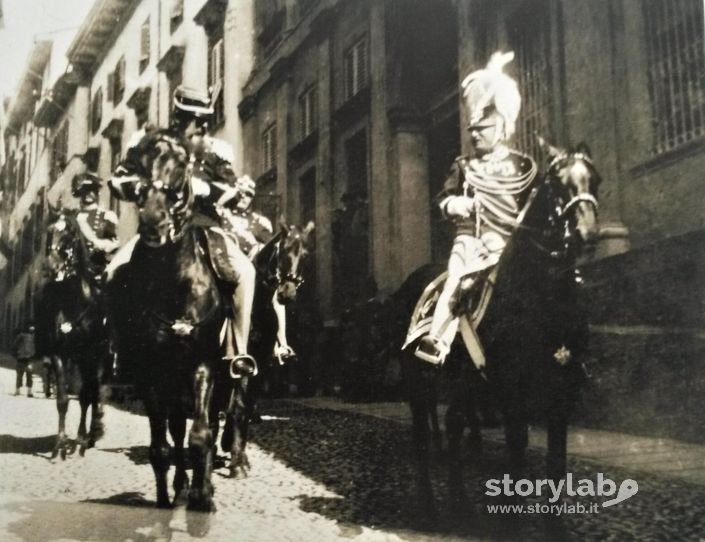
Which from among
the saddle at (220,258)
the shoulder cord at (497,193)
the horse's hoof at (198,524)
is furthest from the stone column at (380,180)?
the horse's hoof at (198,524)

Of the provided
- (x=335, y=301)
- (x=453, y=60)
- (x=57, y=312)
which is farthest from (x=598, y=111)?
(x=57, y=312)

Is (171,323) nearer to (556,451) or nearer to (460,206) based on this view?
(460,206)

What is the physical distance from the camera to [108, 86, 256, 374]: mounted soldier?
349 centimetres

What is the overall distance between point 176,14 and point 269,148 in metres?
1.04

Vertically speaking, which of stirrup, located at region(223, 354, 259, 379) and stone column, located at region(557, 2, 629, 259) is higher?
stone column, located at region(557, 2, 629, 259)

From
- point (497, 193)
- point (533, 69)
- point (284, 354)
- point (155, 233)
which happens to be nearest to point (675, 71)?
point (533, 69)

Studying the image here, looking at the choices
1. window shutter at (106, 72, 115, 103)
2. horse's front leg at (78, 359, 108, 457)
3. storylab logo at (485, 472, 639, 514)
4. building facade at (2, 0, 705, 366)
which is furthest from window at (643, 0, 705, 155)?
horse's front leg at (78, 359, 108, 457)

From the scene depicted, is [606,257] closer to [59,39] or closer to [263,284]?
[263,284]

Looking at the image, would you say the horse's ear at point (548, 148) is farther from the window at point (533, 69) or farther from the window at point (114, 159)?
the window at point (114, 159)

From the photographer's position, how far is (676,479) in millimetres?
3207

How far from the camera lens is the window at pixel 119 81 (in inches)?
180

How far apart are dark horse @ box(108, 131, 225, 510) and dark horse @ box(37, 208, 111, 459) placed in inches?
40.3

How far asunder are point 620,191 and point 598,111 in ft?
1.79

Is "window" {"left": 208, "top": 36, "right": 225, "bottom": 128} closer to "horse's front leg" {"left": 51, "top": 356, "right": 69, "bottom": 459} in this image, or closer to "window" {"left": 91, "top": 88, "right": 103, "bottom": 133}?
"window" {"left": 91, "top": 88, "right": 103, "bottom": 133}
